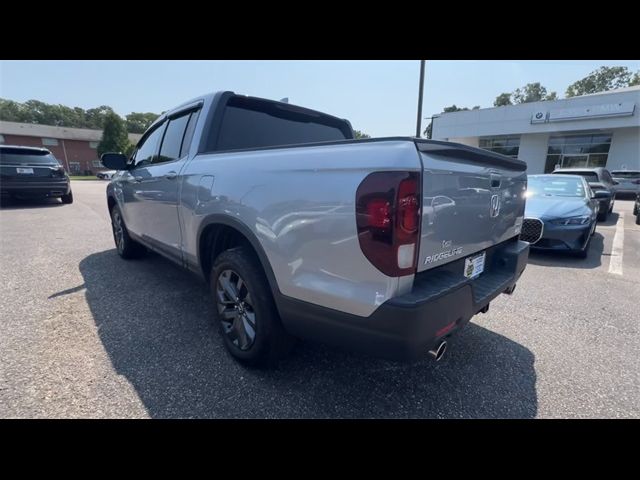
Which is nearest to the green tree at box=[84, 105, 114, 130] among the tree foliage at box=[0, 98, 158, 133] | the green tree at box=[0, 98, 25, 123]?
the tree foliage at box=[0, 98, 158, 133]

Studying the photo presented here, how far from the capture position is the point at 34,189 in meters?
9.80

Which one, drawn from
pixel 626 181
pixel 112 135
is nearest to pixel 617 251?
pixel 626 181

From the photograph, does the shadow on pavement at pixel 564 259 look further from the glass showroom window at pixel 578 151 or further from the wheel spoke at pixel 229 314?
the glass showroom window at pixel 578 151

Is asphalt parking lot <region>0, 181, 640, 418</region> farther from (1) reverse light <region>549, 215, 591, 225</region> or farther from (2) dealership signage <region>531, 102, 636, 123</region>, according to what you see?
(2) dealership signage <region>531, 102, 636, 123</region>

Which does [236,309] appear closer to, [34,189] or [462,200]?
[462,200]

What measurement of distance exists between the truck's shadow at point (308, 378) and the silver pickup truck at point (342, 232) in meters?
0.25

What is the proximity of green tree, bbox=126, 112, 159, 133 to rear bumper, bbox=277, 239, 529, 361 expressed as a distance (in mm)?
104654

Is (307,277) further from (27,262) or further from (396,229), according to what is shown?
(27,262)

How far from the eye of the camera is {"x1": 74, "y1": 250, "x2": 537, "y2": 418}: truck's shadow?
1949 mm

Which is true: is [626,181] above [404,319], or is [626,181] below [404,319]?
below

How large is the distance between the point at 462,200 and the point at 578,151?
29168mm

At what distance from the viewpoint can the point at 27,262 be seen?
4.65 metres
